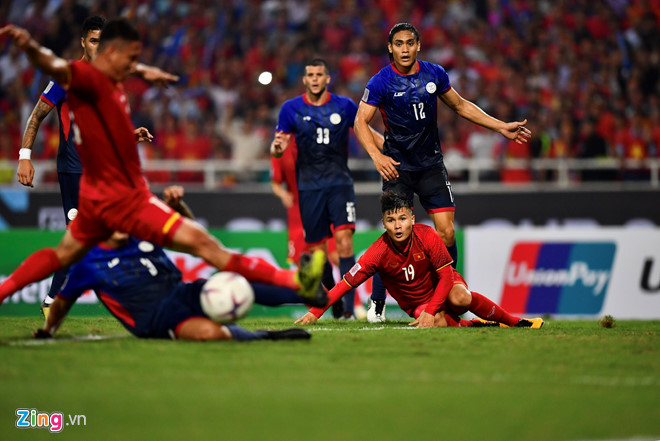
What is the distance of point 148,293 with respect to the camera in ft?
20.2

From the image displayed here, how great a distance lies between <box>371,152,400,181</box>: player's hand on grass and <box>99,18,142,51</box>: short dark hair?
2.73 meters

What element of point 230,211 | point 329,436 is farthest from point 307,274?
point 230,211

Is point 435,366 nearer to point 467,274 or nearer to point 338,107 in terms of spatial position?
point 338,107

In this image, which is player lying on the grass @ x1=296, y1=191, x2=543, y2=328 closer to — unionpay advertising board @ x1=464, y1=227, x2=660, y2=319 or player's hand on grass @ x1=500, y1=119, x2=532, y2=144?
player's hand on grass @ x1=500, y1=119, x2=532, y2=144

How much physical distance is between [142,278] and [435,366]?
2.17 metres

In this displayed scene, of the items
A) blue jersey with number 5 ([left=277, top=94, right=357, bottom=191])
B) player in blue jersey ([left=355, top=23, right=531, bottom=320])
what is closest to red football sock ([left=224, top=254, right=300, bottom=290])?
player in blue jersey ([left=355, top=23, right=531, bottom=320])

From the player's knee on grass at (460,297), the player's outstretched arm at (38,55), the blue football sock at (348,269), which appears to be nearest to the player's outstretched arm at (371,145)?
the player's knee on grass at (460,297)

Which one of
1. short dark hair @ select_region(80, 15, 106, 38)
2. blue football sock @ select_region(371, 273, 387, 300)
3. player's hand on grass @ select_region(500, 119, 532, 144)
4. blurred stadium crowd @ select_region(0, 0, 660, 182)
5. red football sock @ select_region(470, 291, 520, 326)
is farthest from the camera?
blurred stadium crowd @ select_region(0, 0, 660, 182)

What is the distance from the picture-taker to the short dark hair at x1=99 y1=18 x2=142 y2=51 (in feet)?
19.4

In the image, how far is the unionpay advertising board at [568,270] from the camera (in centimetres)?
1252

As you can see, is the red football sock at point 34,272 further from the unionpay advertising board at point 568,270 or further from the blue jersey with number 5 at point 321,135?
the unionpay advertising board at point 568,270

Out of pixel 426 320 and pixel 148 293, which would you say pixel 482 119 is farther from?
pixel 148 293

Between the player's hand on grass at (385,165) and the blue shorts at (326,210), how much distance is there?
1.68 meters

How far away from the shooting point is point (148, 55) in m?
18.3
